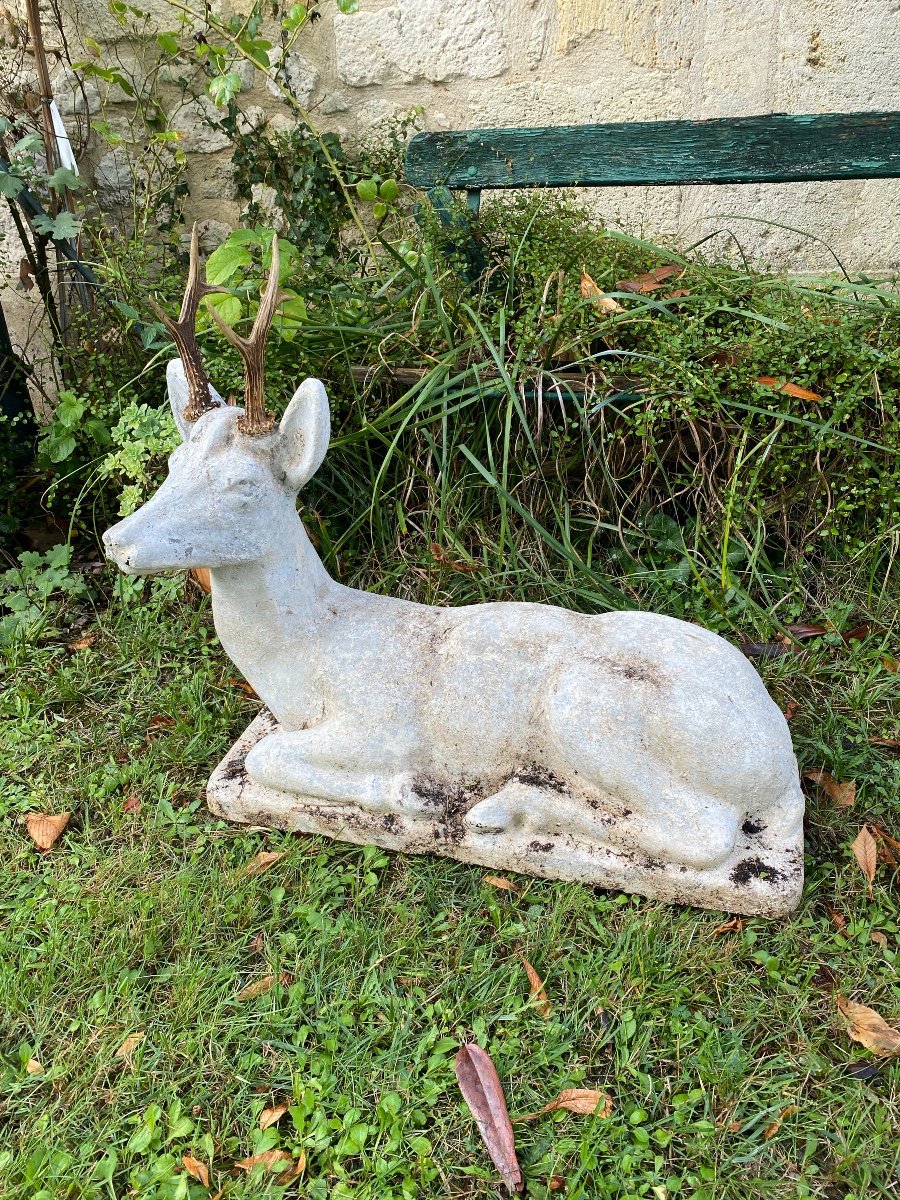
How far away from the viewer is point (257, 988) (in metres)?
2.06

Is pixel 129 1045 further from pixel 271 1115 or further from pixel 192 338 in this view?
pixel 192 338

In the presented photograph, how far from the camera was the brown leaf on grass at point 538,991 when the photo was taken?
200 cm

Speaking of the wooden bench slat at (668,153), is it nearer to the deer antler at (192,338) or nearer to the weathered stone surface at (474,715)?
the deer antler at (192,338)

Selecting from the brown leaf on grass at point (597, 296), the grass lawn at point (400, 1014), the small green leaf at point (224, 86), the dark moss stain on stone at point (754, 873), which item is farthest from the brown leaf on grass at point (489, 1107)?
the small green leaf at point (224, 86)

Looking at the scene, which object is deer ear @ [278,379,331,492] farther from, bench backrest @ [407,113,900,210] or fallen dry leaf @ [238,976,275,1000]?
bench backrest @ [407,113,900,210]

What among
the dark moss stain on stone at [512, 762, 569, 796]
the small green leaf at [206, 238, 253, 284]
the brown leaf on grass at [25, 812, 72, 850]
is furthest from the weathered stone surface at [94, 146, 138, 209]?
the dark moss stain on stone at [512, 762, 569, 796]

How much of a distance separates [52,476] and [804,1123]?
10.7 ft

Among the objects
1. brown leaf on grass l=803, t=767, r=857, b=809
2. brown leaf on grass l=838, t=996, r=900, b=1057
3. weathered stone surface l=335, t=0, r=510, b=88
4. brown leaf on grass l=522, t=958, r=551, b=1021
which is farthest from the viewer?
weathered stone surface l=335, t=0, r=510, b=88

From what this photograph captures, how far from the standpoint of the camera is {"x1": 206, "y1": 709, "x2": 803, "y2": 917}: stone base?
2.13m

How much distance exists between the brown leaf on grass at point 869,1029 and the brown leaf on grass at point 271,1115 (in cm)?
117

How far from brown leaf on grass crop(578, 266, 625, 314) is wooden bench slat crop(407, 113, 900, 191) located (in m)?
0.37

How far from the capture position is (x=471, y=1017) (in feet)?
6.58

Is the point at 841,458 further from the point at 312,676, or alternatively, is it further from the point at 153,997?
the point at 153,997

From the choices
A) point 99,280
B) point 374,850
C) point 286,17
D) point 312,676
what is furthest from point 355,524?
point 286,17
